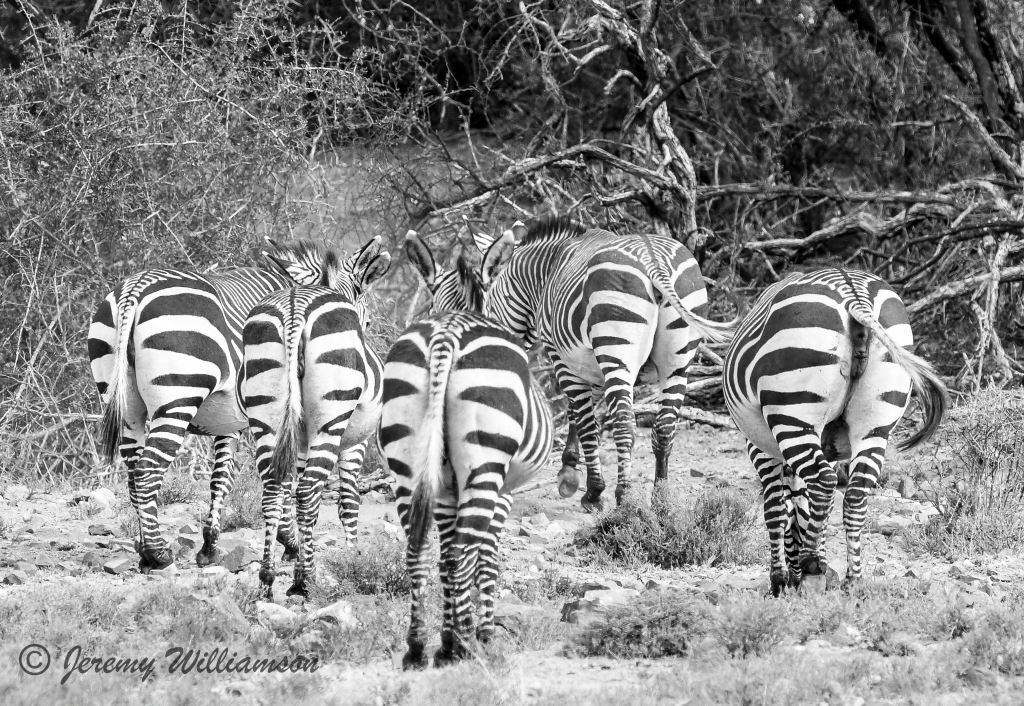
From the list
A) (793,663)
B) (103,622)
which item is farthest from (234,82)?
(793,663)

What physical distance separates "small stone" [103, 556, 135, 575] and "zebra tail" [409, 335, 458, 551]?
2.84 meters


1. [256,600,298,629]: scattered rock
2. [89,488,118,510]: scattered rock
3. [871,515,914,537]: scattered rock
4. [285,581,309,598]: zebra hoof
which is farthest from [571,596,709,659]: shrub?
[89,488,118,510]: scattered rock

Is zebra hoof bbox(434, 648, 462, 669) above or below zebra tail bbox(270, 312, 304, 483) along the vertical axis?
below

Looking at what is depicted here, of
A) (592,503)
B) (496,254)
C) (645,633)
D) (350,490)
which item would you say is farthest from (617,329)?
(645,633)

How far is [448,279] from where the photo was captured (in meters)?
7.82

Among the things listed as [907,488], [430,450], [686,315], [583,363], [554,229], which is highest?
[554,229]

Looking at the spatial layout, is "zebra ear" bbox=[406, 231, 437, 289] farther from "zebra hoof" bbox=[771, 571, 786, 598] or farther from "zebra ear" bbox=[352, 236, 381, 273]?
"zebra hoof" bbox=[771, 571, 786, 598]

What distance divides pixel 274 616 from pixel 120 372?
1975 mm

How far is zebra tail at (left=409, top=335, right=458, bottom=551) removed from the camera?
4484 mm

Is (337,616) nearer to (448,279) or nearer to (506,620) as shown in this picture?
(506,620)

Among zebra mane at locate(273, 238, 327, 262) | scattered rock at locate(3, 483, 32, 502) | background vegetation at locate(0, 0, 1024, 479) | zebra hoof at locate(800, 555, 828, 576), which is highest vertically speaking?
background vegetation at locate(0, 0, 1024, 479)

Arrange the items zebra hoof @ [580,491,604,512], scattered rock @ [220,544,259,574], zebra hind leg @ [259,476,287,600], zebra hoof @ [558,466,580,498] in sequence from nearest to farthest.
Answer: zebra hind leg @ [259,476,287,600] → scattered rock @ [220,544,259,574] → zebra hoof @ [558,466,580,498] → zebra hoof @ [580,491,604,512]

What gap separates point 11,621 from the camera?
519 centimetres

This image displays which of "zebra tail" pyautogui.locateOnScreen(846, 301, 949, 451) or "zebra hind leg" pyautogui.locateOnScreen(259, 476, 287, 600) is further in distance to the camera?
"zebra hind leg" pyautogui.locateOnScreen(259, 476, 287, 600)
